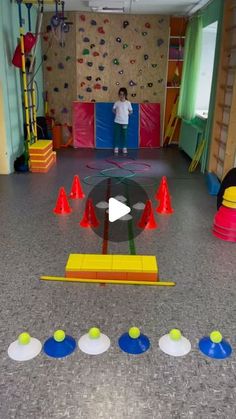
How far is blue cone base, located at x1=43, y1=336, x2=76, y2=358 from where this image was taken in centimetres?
187

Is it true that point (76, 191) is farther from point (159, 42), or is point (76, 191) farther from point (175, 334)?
point (159, 42)

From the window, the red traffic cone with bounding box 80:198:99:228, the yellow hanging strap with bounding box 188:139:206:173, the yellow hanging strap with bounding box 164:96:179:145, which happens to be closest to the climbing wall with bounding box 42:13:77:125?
the yellow hanging strap with bounding box 164:96:179:145

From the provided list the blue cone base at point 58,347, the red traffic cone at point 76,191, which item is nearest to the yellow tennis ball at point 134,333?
the blue cone base at point 58,347

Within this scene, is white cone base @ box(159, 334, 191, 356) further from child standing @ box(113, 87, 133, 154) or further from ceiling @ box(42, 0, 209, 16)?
ceiling @ box(42, 0, 209, 16)

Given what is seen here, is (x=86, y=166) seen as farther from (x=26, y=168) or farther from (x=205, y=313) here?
(x=205, y=313)

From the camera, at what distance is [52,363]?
1.83 meters

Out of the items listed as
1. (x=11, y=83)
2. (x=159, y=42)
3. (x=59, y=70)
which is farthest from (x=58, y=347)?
(x=159, y=42)

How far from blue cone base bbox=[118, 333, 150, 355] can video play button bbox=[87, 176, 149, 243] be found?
1.30 m

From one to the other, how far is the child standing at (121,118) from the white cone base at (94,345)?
5.37 m

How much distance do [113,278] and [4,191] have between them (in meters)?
2.52

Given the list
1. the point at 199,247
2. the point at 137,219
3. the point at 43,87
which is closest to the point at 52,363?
the point at 199,247

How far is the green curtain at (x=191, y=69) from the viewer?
19.6ft

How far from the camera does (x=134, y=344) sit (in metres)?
1.93

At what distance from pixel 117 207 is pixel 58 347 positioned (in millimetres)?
2269
